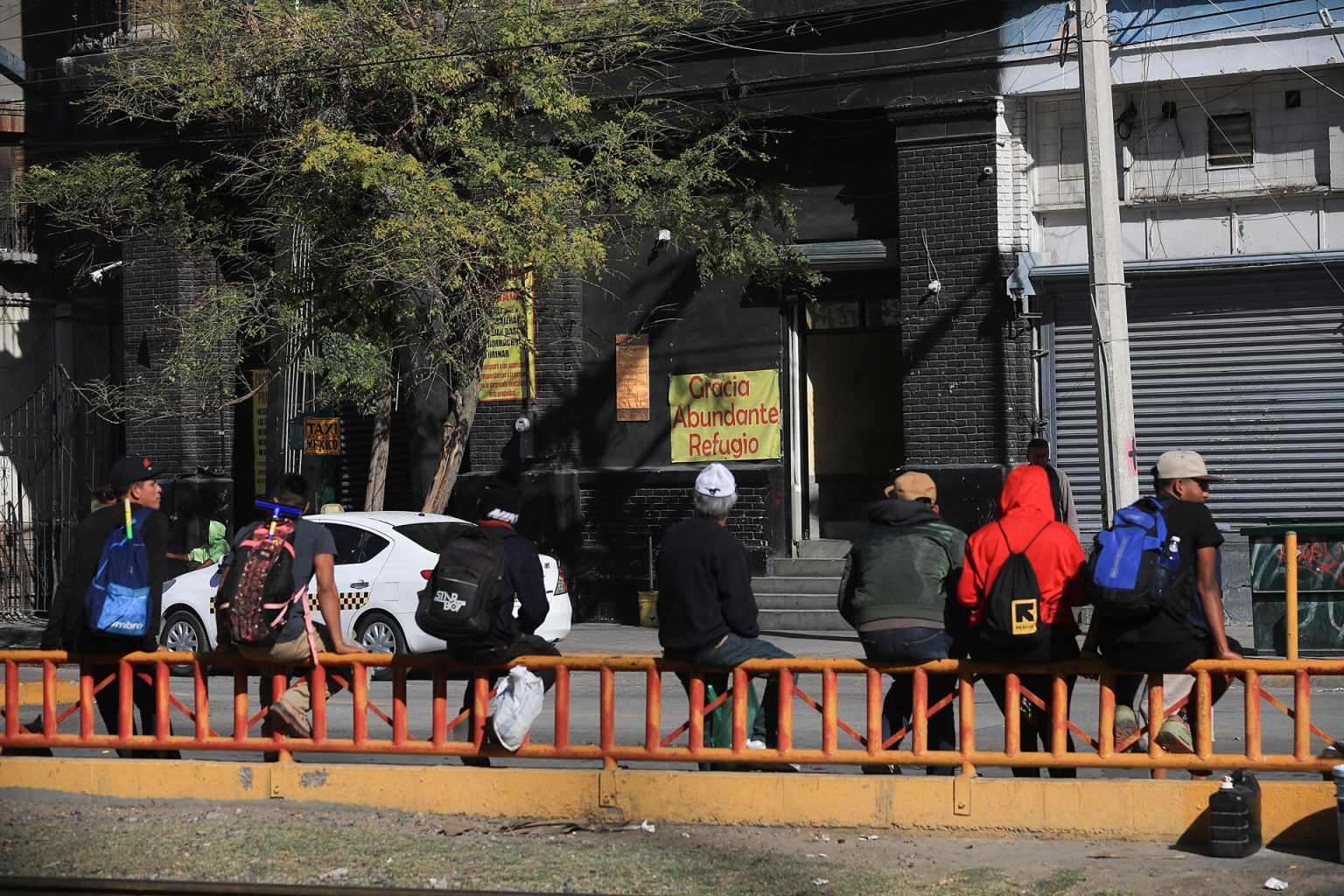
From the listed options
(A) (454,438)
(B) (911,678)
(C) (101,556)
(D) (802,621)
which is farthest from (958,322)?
(C) (101,556)

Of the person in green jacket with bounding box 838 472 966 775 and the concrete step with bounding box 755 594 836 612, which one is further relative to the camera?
the concrete step with bounding box 755 594 836 612

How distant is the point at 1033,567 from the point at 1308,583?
22.8 ft

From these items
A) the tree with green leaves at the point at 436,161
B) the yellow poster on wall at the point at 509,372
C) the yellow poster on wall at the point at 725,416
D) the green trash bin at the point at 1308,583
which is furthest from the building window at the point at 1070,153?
the yellow poster on wall at the point at 509,372

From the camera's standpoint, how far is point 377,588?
1412 centimetres

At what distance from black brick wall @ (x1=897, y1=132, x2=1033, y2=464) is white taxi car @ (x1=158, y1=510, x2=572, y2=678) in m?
5.38

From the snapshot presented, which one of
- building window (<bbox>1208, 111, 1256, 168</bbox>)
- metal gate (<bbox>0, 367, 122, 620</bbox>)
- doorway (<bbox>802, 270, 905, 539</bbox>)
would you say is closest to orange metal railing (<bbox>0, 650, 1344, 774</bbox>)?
building window (<bbox>1208, 111, 1256, 168</bbox>)

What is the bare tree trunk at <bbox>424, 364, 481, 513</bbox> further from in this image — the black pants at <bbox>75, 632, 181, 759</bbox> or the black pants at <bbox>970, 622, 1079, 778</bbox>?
the black pants at <bbox>970, 622, 1079, 778</bbox>

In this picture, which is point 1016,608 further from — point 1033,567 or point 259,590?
point 259,590

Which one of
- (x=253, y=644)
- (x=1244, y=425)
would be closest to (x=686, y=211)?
(x=1244, y=425)

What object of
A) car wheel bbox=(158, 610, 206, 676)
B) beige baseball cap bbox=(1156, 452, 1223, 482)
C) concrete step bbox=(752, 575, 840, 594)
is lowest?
car wheel bbox=(158, 610, 206, 676)

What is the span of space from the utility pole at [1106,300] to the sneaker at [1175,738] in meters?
6.07

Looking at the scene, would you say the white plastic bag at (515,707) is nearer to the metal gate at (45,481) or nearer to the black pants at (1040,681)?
the black pants at (1040,681)

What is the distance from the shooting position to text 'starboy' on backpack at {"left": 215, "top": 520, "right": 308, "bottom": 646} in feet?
26.9

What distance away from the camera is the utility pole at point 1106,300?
1337 centimetres
